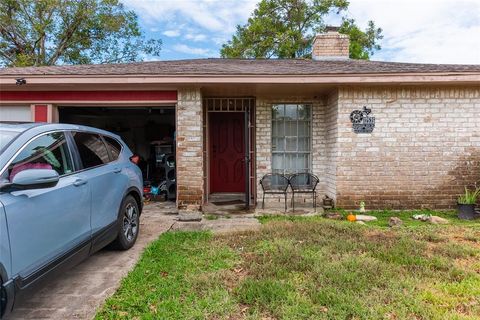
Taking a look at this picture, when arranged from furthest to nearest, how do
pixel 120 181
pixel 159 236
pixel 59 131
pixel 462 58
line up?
pixel 462 58
pixel 159 236
pixel 120 181
pixel 59 131

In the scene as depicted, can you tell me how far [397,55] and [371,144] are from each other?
45.4 feet

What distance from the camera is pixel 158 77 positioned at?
247 inches

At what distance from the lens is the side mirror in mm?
2234

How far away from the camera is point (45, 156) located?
2824 mm

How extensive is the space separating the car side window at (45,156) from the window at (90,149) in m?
0.23

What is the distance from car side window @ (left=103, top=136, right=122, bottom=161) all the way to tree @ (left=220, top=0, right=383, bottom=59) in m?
17.8

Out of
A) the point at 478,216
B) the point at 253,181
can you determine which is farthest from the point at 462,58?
the point at 253,181

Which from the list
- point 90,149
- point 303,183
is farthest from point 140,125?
point 90,149

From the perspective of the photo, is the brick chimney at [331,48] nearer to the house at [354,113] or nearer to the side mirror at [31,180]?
the house at [354,113]

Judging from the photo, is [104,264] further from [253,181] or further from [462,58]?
[462,58]

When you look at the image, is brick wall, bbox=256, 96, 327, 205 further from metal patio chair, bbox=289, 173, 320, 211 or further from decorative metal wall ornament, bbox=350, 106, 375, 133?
decorative metal wall ornament, bbox=350, 106, 375, 133

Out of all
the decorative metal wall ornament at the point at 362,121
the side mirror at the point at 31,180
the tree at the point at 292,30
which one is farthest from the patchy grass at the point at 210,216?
the tree at the point at 292,30

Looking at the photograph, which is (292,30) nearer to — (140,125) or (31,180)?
(140,125)

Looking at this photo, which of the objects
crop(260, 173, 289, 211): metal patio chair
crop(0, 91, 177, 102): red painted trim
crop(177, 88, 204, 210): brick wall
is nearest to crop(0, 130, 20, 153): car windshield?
crop(177, 88, 204, 210): brick wall
